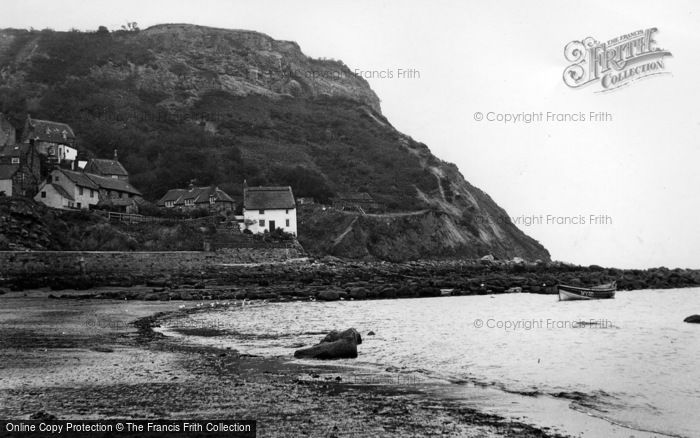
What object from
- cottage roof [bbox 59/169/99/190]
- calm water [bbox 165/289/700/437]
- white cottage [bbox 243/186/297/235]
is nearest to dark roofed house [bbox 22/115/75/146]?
cottage roof [bbox 59/169/99/190]

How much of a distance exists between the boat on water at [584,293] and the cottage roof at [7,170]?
56.5 m

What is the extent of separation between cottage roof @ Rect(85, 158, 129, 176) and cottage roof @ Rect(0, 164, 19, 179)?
1414cm

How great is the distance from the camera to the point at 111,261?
55.4m

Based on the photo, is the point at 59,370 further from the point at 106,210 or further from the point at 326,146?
the point at 326,146

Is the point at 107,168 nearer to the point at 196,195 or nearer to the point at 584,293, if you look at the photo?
the point at 196,195

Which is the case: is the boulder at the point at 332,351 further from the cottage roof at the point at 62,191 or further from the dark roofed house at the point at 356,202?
the dark roofed house at the point at 356,202

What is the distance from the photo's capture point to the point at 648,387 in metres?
15.8

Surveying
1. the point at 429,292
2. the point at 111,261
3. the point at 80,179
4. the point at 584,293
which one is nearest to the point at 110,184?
the point at 80,179

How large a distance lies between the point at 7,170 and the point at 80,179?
7.50 m

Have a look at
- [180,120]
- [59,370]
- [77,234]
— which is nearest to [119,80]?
[180,120]

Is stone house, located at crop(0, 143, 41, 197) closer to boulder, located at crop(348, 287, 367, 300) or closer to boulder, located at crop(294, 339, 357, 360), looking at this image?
boulder, located at crop(348, 287, 367, 300)

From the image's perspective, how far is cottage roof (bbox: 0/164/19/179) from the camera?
220ft

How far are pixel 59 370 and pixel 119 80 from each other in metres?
121

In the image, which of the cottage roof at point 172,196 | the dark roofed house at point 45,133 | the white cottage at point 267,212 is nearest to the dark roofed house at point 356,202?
the white cottage at point 267,212
